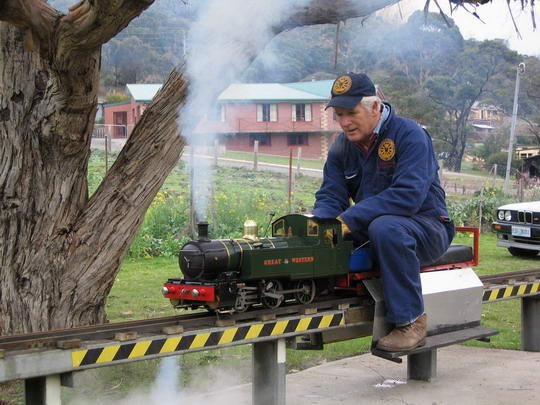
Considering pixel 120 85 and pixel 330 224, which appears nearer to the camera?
pixel 330 224

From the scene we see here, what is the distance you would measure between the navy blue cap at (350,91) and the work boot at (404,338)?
153cm

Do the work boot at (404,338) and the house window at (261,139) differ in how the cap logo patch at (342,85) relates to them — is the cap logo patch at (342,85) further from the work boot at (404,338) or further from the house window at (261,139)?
the house window at (261,139)

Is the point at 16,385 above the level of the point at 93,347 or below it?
below

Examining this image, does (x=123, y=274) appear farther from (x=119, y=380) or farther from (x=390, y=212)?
(x=390, y=212)

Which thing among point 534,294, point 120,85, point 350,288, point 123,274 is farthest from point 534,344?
point 120,85

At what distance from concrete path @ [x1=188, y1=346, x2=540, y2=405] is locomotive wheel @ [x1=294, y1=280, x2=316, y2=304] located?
3.22ft

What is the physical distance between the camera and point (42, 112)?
5852 mm

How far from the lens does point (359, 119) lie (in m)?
5.51

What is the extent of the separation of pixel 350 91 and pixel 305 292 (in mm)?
1392

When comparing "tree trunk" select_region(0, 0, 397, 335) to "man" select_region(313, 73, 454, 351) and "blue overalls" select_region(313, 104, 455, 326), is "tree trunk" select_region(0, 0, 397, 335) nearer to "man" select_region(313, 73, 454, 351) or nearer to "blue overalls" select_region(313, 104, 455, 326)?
"man" select_region(313, 73, 454, 351)

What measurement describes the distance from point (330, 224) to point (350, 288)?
0.62m

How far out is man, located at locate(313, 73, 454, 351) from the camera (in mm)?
5316

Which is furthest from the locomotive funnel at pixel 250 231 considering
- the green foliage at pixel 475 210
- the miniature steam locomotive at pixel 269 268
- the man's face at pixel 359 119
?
the green foliage at pixel 475 210

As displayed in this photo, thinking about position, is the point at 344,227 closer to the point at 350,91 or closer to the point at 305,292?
the point at 305,292
